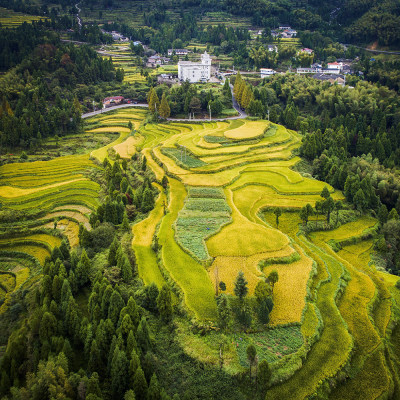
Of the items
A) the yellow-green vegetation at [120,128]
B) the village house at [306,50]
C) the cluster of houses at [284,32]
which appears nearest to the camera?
the yellow-green vegetation at [120,128]

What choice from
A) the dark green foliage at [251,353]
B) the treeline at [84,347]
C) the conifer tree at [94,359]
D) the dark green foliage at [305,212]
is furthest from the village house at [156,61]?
the dark green foliage at [251,353]

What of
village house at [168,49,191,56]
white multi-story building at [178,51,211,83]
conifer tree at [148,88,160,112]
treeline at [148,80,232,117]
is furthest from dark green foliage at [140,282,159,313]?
village house at [168,49,191,56]

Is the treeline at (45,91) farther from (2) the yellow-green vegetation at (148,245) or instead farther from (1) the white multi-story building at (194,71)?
(2) the yellow-green vegetation at (148,245)

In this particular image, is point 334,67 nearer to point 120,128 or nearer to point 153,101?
point 153,101

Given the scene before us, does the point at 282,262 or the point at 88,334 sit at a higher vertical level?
the point at 88,334

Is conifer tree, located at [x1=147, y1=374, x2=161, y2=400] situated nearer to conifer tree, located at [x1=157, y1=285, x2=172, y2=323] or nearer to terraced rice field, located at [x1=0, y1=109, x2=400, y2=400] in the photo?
terraced rice field, located at [x1=0, y1=109, x2=400, y2=400]

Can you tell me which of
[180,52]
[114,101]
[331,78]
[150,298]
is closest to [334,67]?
[331,78]
